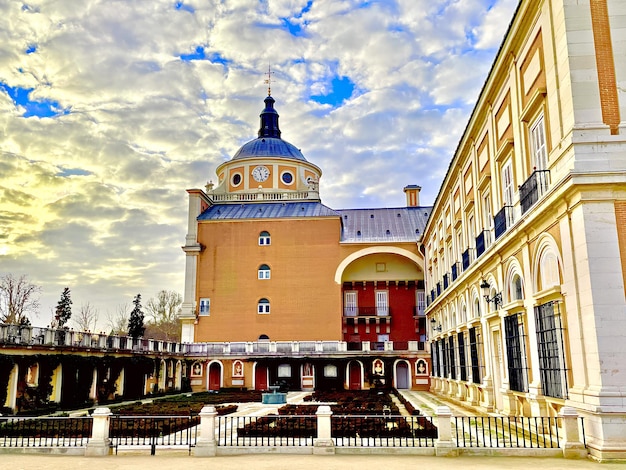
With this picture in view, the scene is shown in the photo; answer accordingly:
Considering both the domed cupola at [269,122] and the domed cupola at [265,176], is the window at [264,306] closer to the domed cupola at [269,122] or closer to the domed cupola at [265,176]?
the domed cupola at [265,176]

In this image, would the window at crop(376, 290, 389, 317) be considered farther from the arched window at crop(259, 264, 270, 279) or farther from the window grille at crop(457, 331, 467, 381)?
the window grille at crop(457, 331, 467, 381)

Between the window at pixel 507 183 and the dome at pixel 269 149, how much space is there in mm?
35549

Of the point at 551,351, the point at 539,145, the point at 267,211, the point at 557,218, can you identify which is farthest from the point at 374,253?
the point at 557,218

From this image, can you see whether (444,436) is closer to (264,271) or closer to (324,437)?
(324,437)

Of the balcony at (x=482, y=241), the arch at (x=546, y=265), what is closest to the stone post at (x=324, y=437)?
the arch at (x=546, y=265)

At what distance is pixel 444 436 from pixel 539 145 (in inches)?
276

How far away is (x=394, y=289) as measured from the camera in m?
44.4

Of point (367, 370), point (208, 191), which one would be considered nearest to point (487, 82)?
point (367, 370)

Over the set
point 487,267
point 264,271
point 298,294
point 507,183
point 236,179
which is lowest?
point 487,267

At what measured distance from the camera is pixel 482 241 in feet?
63.4

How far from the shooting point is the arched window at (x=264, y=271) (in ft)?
142

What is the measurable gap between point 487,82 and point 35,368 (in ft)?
69.6

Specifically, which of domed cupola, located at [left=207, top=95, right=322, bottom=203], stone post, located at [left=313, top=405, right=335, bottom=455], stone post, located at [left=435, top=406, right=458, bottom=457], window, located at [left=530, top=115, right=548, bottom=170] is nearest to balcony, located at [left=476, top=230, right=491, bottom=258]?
window, located at [left=530, top=115, right=548, bottom=170]

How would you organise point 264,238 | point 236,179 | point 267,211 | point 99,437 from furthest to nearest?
point 236,179
point 267,211
point 264,238
point 99,437
